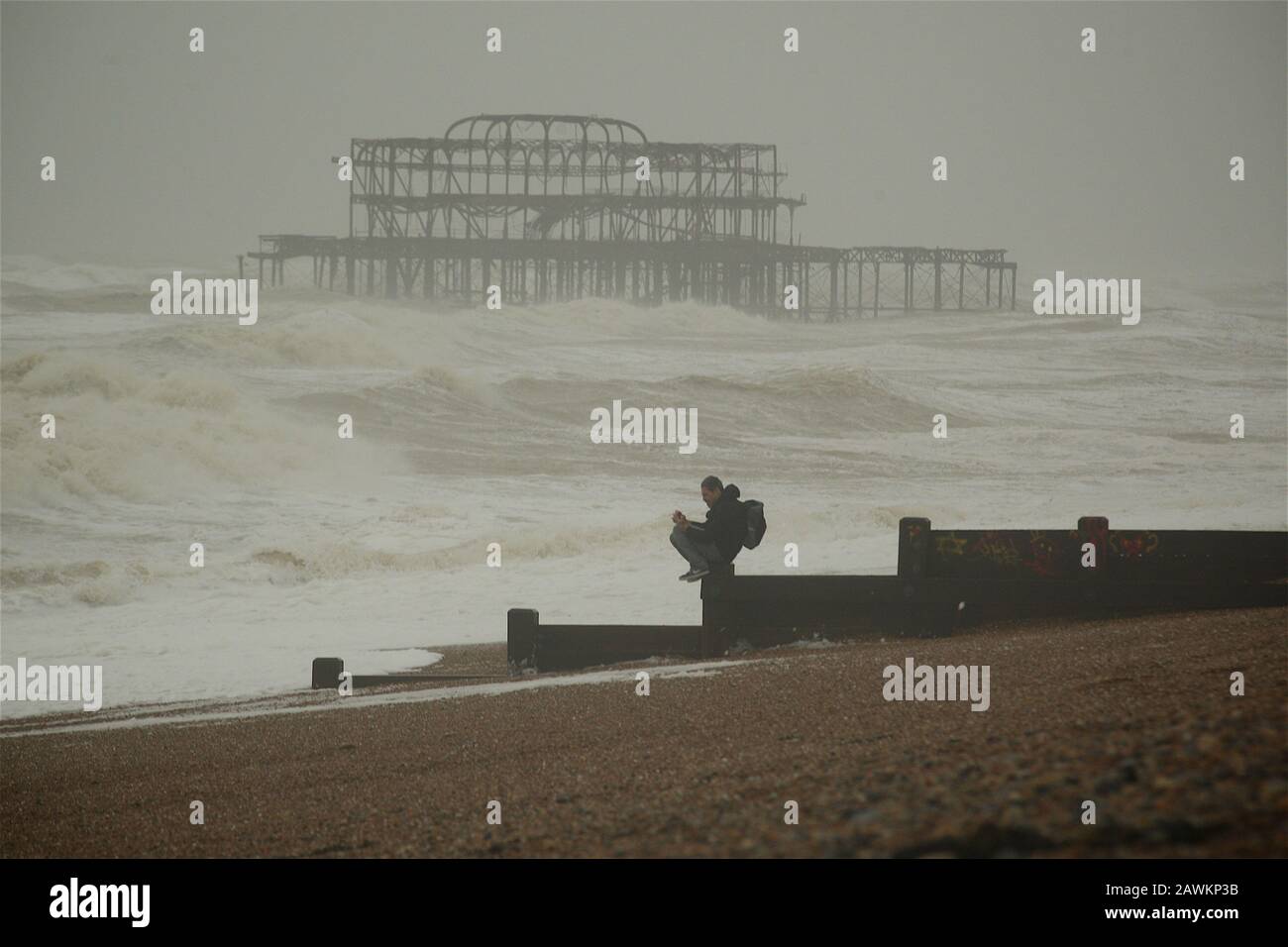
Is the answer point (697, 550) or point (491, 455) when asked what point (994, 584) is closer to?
point (697, 550)

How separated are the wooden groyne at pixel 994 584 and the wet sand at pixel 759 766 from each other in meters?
0.24

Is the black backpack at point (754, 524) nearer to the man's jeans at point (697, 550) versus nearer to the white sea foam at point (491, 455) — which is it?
the man's jeans at point (697, 550)

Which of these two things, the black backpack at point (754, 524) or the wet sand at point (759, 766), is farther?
the black backpack at point (754, 524)

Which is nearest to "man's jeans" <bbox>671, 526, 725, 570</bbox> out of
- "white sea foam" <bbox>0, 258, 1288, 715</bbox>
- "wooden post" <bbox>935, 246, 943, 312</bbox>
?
"white sea foam" <bbox>0, 258, 1288, 715</bbox>

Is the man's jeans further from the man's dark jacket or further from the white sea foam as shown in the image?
the white sea foam

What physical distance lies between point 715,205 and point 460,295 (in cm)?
1138

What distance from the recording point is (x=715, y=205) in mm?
58312

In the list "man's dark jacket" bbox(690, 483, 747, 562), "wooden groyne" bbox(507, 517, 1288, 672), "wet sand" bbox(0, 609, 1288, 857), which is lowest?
"wet sand" bbox(0, 609, 1288, 857)

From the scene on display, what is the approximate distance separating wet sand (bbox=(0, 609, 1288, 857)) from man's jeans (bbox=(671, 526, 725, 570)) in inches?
26.0

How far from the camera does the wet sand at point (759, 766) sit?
11.0ft

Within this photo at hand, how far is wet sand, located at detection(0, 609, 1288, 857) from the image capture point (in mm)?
3365

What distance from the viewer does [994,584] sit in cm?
859

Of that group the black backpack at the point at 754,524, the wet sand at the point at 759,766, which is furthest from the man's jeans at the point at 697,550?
the wet sand at the point at 759,766
